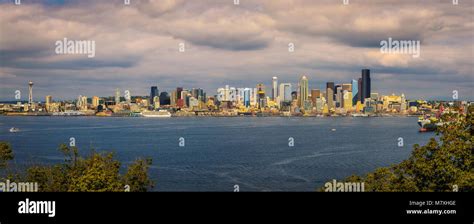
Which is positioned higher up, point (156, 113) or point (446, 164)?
point (446, 164)

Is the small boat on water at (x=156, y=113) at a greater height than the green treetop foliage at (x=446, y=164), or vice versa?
the green treetop foliage at (x=446, y=164)

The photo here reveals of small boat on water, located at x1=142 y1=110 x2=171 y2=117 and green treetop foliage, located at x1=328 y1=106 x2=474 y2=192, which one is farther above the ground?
green treetop foliage, located at x1=328 y1=106 x2=474 y2=192

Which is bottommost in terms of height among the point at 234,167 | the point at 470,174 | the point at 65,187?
the point at 234,167

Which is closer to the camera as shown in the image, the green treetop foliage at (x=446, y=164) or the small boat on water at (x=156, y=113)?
the green treetop foliage at (x=446, y=164)

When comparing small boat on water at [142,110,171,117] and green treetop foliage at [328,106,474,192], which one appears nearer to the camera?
green treetop foliage at [328,106,474,192]

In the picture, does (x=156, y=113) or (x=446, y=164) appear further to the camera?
(x=156, y=113)
